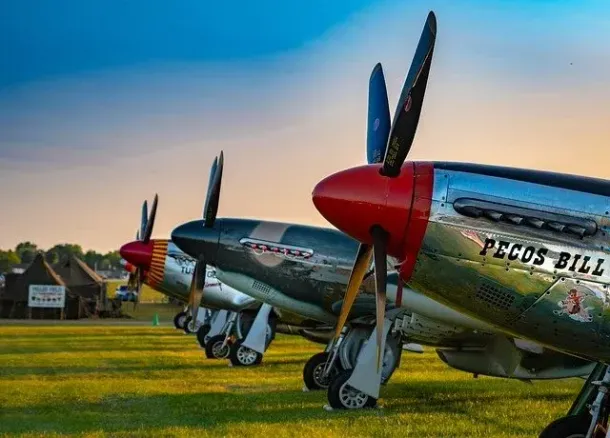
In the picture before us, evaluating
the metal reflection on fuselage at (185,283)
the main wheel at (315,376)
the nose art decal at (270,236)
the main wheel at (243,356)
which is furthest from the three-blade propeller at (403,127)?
the metal reflection on fuselage at (185,283)

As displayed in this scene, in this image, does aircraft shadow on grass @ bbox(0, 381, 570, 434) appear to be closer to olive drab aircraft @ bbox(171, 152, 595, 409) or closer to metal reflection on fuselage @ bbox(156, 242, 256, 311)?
olive drab aircraft @ bbox(171, 152, 595, 409)

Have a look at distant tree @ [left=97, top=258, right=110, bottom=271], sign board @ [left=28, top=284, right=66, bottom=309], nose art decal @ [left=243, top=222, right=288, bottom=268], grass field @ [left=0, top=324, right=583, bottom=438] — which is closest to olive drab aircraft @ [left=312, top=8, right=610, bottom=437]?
grass field @ [left=0, top=324, right=583, bottom=438]

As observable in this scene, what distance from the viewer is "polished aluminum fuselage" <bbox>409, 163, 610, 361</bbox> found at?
19.6ft

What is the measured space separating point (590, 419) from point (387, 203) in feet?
7.90

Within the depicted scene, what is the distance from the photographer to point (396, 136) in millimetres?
6223

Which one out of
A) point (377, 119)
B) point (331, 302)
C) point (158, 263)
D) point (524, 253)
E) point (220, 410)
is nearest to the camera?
point (524, 253)

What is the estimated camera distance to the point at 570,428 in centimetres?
671

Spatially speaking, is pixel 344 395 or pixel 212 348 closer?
pixel 344 395

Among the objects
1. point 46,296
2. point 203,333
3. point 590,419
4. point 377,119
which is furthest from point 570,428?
point 46,296

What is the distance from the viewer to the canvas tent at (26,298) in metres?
51.0

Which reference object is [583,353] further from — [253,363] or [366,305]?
[253,363]

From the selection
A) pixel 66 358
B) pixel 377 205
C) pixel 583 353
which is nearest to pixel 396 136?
pixel 377 205

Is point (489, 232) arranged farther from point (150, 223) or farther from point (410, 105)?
point (150, 223)

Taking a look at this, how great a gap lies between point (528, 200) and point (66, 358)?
17773 mm
